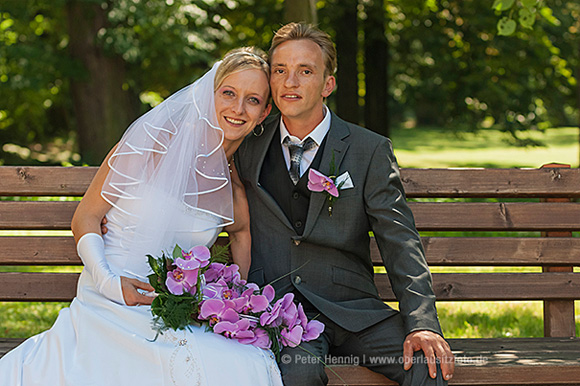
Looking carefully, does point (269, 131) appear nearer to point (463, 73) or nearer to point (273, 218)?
point (273, 218)

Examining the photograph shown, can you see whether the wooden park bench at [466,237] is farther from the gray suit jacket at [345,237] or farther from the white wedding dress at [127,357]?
the white wedding dress at [127,357]

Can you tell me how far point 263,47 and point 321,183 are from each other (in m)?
10.5

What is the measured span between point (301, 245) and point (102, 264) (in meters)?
0.92

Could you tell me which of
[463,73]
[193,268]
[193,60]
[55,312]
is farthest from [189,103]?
[463,73]

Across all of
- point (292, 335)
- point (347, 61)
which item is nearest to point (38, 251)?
point (292, 335)

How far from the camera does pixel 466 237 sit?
3.69m

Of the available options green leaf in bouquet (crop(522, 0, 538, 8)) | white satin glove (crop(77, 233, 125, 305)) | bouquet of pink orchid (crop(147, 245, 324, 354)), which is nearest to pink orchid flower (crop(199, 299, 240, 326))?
bouquet of pink orchid (crop(147, 245, 324, 354))

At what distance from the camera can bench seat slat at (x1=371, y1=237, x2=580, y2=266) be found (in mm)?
3725

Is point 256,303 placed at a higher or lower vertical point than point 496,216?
lower

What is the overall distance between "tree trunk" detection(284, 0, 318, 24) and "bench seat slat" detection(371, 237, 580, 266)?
418 cm

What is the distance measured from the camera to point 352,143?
3.33m

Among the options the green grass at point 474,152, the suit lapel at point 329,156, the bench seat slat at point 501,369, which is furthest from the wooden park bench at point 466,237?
the green grass at point 474,152

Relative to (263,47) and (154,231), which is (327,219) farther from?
(263,47)

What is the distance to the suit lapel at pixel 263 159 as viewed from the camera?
10.8 feet
